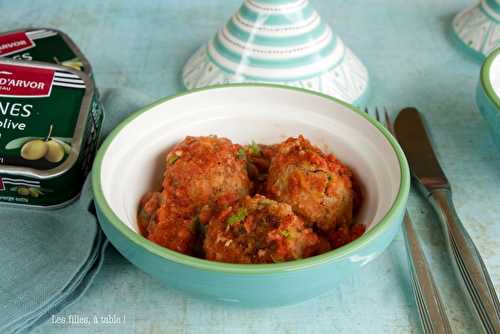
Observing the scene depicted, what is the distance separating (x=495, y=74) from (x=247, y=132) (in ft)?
2.01

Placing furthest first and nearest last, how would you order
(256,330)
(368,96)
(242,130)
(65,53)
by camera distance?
(368,96) → (65,53) → (242,130) → (256,330)

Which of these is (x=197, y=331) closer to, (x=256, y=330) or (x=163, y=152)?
(x=256, y=330)

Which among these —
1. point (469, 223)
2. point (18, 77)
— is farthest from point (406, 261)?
point (18, 77)

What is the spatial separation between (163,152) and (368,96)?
68 cm

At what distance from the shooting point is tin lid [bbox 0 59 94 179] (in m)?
1.14

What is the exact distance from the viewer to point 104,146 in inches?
40.5

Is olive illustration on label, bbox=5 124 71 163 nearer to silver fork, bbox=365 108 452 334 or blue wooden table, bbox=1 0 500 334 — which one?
blue wooden table, bbox=1 0 500 334

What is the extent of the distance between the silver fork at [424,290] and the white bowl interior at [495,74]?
1.43ft

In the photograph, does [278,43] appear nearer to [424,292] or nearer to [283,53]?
[283,53]

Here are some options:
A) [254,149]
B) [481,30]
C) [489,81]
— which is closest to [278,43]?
[254,149]

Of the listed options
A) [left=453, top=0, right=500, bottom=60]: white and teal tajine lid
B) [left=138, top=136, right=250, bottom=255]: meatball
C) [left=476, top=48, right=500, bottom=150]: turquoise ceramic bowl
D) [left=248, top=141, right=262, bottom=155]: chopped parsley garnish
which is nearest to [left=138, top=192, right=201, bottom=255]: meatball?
[left=138, top=136, right=250, bottom=255]: meatball

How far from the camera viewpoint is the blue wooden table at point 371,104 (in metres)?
1.01

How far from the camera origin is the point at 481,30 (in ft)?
5.90

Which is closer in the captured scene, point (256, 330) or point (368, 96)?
point (256, 330)
